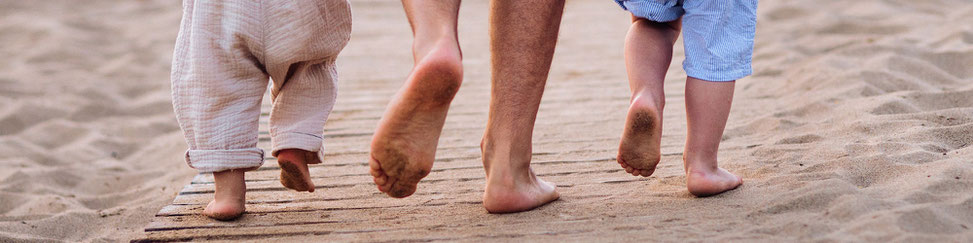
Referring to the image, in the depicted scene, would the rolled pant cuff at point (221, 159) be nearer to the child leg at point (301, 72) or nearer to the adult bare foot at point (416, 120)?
the child leg at point (301, 72)

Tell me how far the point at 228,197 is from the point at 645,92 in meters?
1.04

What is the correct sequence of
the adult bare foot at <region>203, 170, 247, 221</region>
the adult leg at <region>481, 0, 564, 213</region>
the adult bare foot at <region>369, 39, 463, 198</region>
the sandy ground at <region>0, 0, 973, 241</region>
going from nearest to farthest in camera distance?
the adult bare foot at <region>369, 39, 463, 198</region> < the sandy ground at <region>0, 0, 973, 241</region> < the adult leg at <region>481, 0, 564, 213</region> < the adult bare foot at <region>203, 170, 247, 221</region>

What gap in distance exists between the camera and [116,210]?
110 inches

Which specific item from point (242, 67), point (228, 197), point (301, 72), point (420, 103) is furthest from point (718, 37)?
point (228, 197)

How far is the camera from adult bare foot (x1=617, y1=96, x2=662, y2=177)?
1955 millimetres

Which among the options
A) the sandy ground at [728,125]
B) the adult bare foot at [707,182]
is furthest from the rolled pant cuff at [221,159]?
the adult bare foot at [707,182]

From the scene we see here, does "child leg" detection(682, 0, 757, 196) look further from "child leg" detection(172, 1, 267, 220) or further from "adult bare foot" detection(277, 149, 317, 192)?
"child leg" detection(172, 1, 267, 220)

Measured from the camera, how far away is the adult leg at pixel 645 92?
196 centimetres

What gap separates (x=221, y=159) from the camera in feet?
6.81

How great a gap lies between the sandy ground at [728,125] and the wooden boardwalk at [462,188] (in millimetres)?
29

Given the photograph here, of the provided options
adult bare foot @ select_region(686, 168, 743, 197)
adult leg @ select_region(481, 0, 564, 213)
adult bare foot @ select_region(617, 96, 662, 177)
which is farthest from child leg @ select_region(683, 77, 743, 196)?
adult leg @ select_region(481, 0, 564, 213)

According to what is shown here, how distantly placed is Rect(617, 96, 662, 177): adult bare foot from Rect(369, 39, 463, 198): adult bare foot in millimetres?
428

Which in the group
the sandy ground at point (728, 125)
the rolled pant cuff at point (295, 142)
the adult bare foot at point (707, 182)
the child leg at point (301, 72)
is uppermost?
the child leg at point (301, 72)

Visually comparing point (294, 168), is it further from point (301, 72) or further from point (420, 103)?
point (420, 103)
